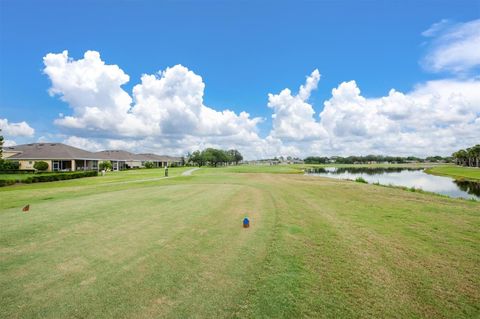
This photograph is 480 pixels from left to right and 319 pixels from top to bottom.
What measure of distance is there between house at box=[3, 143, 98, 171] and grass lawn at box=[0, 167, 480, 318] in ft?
171

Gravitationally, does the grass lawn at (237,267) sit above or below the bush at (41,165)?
below

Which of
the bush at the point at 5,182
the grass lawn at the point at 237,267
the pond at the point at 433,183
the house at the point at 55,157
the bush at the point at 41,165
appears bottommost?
the pond at the point at 433,183

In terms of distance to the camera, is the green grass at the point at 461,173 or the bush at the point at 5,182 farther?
the green grass at the point at 461,173

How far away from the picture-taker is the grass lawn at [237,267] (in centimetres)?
403

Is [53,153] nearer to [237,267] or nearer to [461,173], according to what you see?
[237,267]

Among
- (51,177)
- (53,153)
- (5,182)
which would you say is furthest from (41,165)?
(5,182)

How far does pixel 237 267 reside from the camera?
17.9ft

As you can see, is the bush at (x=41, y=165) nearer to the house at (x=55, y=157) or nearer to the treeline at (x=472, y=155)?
A: the house at (x=55, y=157)

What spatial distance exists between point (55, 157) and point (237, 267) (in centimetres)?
6150

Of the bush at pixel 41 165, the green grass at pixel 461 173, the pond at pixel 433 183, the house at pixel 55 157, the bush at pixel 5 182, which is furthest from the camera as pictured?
the house at pixel 55 157

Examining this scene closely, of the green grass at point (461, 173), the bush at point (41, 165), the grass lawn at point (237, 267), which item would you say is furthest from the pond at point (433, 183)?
the bush at point (41, 165)

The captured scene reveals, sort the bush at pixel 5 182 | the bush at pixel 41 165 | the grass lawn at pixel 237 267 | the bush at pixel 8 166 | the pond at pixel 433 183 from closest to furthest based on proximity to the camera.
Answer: the grass lawn at pixel 237 267, the bush at pixel 5 182, the pond at pixel 433 183, the bush at pixel 8 166, the bush at pixel 41 165

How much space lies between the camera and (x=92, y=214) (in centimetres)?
1091

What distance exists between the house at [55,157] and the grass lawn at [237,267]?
52.1 meters
